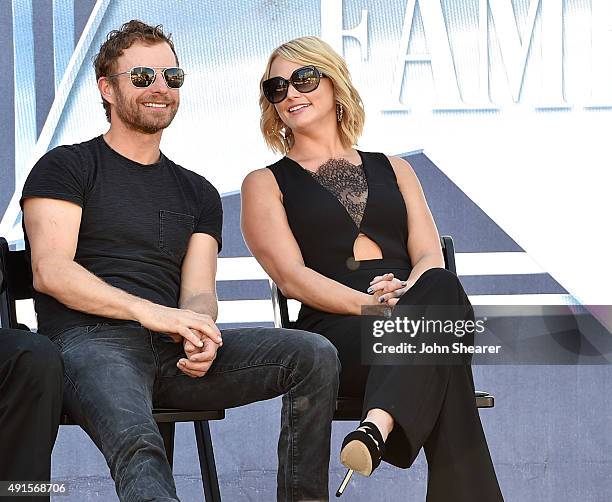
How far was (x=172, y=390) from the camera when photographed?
3020mm

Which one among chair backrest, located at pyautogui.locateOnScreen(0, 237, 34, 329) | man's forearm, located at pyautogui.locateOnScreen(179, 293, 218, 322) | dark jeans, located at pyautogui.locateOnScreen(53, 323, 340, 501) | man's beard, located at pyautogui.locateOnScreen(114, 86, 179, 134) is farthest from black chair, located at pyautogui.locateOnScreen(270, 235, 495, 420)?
chair backrest, located at pyautogui.locateOnScreen(0, 237, 34, 329)

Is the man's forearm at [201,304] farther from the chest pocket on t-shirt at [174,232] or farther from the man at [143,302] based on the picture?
the chest pocket on t-shirt at [174,232]

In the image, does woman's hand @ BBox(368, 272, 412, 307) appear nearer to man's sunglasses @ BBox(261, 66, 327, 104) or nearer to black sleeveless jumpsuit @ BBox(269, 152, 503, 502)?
black sleeveless jumpsuit @ BBox(269, 152, 503, 502)

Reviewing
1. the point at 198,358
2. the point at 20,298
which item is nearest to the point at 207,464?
the point at 198,358

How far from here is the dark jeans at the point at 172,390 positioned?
8.70 ft

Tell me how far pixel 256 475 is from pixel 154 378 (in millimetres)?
1319

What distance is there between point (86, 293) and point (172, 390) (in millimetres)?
328

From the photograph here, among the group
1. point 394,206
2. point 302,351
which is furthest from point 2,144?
point 302,351

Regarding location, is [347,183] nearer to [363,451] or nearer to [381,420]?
[381,420]

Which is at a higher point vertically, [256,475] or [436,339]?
[436,339]

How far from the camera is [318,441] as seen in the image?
2867 mm

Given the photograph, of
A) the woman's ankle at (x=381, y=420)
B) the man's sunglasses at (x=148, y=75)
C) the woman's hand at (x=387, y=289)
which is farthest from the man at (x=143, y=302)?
the woman's hand at (x=387, y=289)

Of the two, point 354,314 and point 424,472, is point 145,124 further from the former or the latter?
point 424,472

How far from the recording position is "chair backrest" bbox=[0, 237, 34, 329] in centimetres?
324
